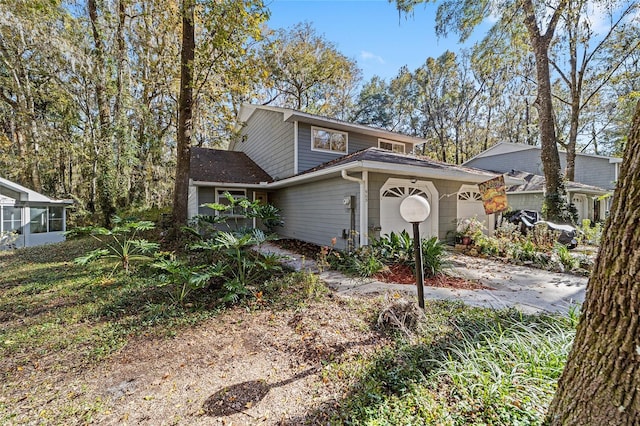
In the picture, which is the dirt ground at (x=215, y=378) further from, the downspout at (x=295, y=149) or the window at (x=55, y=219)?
the window at (x=55, y=219)

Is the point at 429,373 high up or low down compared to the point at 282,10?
down

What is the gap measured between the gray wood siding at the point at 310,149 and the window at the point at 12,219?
12321mm

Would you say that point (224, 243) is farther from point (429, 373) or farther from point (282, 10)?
point (282, 10)

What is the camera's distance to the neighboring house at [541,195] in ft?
44.6

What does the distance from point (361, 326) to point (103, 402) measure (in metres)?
2.44

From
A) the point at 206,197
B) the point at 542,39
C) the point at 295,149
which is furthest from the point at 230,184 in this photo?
the point at 542,39

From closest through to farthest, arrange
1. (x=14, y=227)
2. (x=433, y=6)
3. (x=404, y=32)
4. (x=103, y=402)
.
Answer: (x=103, y=402) < (x=404, y=32) < (x=433, y=6) < (x=14, y=227)

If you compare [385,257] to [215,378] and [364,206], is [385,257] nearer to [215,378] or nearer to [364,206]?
[364,206]

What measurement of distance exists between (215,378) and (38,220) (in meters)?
15.7

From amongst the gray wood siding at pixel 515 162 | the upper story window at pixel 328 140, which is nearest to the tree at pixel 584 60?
the gray wood siding at pixel 515 162

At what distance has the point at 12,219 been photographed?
1147 centimetres

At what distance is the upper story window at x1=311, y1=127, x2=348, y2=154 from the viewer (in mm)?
10163

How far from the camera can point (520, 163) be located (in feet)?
56.9

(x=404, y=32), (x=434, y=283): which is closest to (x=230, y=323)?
(x=434, y=283)
